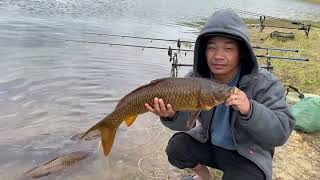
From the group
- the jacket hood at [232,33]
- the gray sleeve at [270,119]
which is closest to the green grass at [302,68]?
the jacket hood at [232,33]

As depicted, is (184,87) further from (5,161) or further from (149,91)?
(5,161)

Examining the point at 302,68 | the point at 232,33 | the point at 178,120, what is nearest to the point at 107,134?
the point at 178,120

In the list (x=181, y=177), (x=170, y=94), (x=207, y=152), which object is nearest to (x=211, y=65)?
(x=170, y=94)

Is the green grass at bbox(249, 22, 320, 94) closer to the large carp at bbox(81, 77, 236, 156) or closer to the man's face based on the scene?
the man's face

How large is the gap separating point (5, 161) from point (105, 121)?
7.48 feet

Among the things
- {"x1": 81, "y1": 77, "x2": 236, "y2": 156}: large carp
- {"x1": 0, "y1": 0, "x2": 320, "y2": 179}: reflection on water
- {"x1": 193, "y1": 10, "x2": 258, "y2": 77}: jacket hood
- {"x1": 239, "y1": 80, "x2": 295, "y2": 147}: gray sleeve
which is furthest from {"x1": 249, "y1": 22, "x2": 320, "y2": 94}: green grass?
{"x1": 81, "y1": 77, "x2": 236, "y2": 156}: large carp

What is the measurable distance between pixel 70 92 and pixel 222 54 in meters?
5.18

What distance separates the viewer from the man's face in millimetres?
3100

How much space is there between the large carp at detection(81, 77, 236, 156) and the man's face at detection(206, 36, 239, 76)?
0.34 meters

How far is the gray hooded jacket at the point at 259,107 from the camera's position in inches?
111

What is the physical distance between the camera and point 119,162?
4816mm

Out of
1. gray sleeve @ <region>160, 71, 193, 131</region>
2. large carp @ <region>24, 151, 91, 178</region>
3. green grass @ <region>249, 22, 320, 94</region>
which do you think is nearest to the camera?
gray sleeve @ <region>160, 71, 193, 131</region>

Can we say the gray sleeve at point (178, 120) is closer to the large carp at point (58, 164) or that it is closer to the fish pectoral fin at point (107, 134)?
the fish pectoral fin at point (107, 134)

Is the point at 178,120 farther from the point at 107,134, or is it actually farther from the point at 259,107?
the point at 259,107
